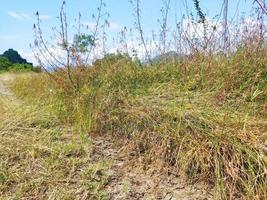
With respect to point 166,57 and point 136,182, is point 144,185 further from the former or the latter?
point 166,57

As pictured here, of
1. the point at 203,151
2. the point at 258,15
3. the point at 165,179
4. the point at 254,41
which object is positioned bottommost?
the point at 165,179

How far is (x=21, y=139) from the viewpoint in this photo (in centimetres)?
312

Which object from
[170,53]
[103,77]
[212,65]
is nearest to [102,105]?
[103,77]

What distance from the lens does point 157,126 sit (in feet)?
9.20

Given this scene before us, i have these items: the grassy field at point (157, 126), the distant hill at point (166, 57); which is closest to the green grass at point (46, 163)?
the grassy field at point (157, 126)

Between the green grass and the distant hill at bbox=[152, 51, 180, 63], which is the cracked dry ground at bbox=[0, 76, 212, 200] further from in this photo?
the distant hill at bbox=[152, 51, 180, 63]

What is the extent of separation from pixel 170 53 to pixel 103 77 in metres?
0.89

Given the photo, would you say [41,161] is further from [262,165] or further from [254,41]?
[254,41]

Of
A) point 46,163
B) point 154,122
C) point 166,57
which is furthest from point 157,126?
point 166,57

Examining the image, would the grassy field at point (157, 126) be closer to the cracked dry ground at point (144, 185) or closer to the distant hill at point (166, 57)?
the cracked dry ground at point (144, 185)

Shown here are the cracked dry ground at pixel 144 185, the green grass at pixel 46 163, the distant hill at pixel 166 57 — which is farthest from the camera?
the distant hill at pixel 166 57

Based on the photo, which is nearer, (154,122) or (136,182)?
(136,182)

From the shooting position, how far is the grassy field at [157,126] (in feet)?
7.74

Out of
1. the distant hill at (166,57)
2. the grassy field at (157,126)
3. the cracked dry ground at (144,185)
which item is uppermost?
the distant hill at (166,57)
